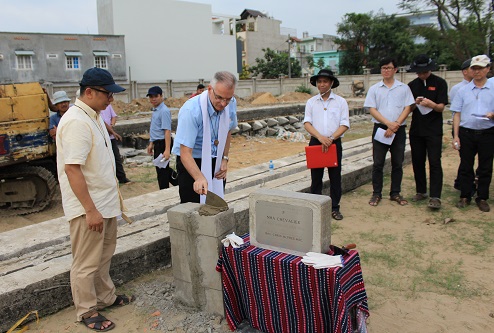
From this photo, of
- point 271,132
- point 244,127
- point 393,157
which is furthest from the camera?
point 271,132

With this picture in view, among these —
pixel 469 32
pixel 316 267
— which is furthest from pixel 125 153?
pixel 469 32

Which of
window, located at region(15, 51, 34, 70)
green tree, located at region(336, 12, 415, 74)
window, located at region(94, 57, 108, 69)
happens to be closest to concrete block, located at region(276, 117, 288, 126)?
window, located at region(94, 57, 108, 69)

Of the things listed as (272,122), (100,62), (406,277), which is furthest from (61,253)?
(100,62)

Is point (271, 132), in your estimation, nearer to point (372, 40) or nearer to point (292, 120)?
point (292, 120)

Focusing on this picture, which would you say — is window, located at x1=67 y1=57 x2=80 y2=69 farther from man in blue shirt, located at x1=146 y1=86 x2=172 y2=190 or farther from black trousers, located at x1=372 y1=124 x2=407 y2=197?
black trousers, located at x1=372 y1=124 x2=407 y2=197

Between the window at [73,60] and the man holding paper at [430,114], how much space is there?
31.8 meters

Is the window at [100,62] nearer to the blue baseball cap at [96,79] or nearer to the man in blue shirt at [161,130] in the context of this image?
the man in blue shirt at [161,130]

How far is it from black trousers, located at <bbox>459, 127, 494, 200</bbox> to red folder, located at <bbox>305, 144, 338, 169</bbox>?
1673 mm

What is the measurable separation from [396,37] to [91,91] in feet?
141

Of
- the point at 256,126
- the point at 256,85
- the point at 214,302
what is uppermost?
the point at 256,85

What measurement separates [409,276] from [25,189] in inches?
216

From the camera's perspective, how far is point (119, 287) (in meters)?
3.58

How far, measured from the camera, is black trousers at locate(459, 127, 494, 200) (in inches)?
201

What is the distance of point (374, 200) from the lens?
18.6ft
